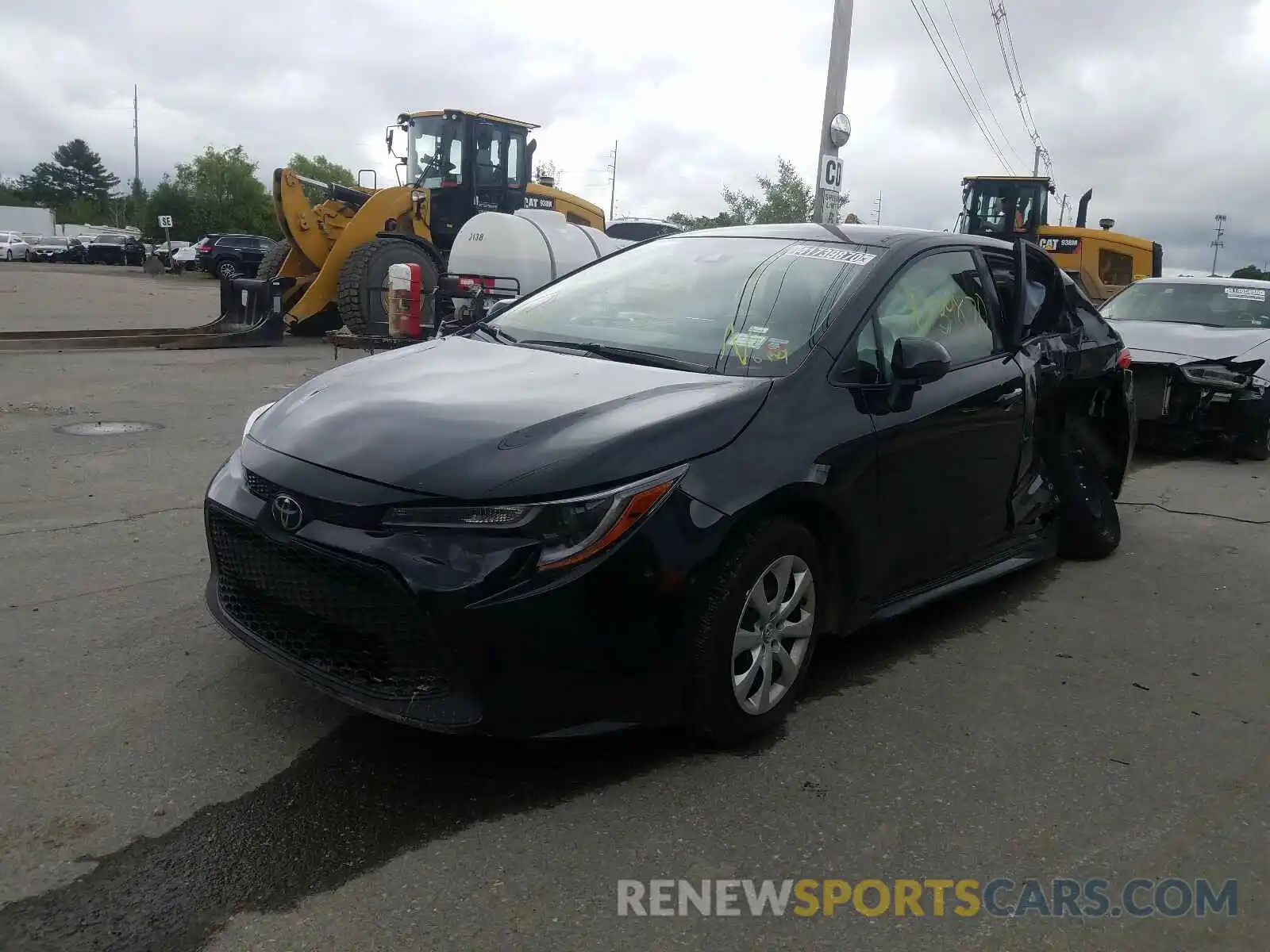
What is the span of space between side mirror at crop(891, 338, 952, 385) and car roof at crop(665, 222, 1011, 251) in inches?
24.3

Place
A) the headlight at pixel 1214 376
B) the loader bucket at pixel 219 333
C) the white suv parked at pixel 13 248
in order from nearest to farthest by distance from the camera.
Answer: the headlight at pixel 1214 376, the loader bucket at pixel 219 333, the white suv parked at pixel 13 248

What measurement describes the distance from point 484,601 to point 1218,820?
2.16m

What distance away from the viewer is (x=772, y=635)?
10.8 ft

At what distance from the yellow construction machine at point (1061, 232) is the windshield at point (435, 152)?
34.5 ft

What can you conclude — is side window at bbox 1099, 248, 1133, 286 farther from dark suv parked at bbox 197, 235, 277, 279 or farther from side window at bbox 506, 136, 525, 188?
dark suv parked at bbox 197, 235, 277, 279

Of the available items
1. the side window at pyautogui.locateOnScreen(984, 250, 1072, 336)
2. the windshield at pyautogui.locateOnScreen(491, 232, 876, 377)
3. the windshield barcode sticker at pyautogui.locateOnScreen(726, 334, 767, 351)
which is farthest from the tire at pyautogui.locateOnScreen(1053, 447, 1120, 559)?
the windshield barcode sticker at pyautogui.locateOnScreen(726, 334, 767, 351)

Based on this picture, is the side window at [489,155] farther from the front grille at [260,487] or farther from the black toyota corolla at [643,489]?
the front grille at [260,487]

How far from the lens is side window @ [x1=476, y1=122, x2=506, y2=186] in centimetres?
1636

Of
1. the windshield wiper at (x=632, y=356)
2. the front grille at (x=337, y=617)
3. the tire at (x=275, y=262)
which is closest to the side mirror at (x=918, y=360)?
the windshield wiper at (x=632, y=356)

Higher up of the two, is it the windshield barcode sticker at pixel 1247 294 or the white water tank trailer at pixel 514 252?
the white water tank trailer at pixel 514 252

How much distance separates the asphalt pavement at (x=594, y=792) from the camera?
8.07 feet
